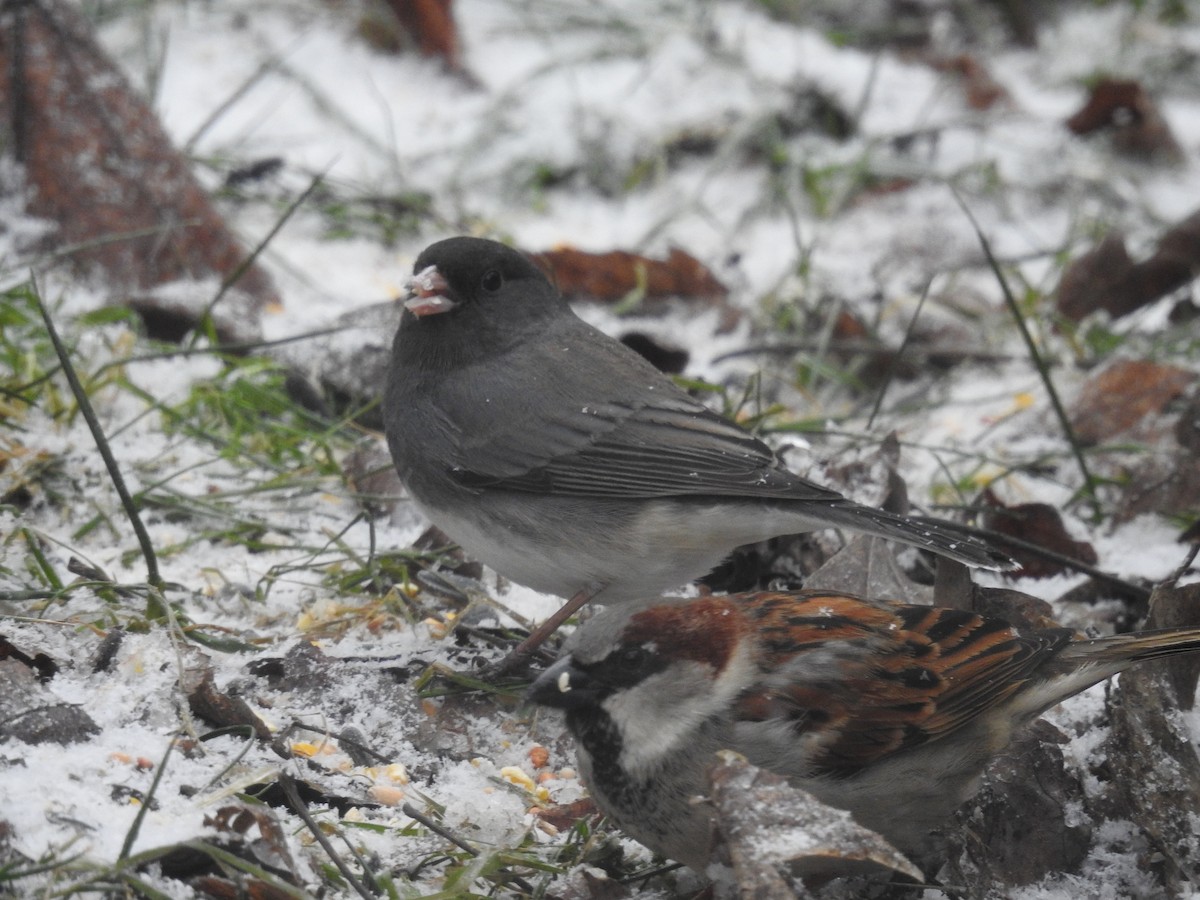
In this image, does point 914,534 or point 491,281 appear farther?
point 491,281

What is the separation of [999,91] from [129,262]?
465 centimetres

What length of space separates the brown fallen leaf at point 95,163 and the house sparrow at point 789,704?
291 cm

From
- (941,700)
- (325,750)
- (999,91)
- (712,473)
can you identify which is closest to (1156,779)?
(941,700)

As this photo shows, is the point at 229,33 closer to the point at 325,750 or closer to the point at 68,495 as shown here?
the point at 68,495

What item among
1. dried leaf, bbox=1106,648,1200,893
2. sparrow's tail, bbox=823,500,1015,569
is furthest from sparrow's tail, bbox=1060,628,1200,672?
sparrow's tail, bbox=823,500,1015,569

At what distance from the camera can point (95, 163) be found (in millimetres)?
5168

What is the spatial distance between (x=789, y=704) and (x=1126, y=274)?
3.59m

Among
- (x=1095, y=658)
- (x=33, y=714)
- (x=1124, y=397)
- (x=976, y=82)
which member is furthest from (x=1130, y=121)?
(x=33, y=714)

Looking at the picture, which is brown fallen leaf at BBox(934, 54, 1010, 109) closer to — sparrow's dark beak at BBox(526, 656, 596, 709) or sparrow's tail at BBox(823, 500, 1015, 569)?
sparrow's tail at BBox(823, 500, 1015, 569)

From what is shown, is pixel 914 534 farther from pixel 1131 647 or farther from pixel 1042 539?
pixel 1042 539

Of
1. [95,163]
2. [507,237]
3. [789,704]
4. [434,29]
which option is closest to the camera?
[789,704]

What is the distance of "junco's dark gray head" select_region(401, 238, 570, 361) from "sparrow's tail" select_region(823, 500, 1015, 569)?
112 centimetres

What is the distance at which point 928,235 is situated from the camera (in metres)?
6.47

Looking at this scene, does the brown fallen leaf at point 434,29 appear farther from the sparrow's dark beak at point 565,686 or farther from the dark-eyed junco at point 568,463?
the sparrow's dark beak at point 565,686
